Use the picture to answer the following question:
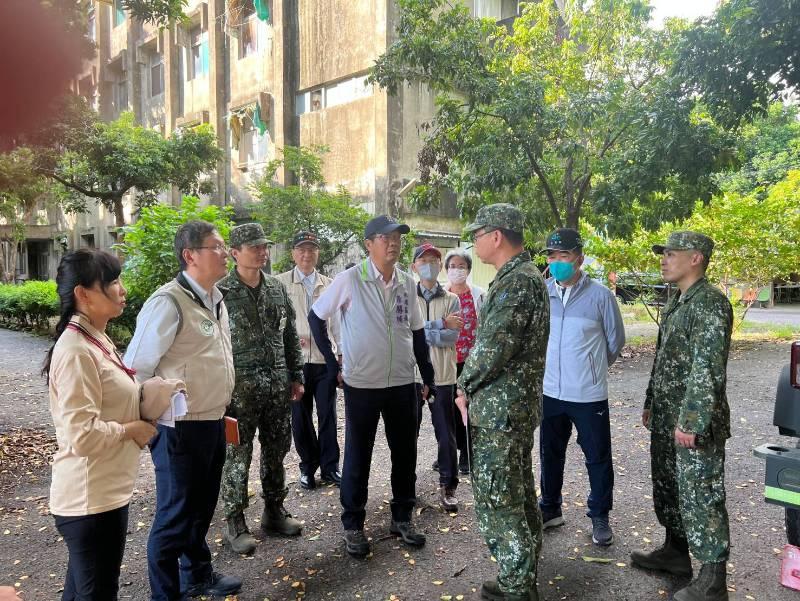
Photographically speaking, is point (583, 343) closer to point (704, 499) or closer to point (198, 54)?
point (704, 499)

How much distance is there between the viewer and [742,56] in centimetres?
562

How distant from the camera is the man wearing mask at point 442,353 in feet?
14.3

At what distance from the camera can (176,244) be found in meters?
3.01

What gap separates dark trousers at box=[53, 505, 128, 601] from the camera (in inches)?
85.1

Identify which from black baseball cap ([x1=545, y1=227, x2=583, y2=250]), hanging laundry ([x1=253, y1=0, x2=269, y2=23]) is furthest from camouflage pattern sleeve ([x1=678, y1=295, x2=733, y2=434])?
hanging laundry ([x1=253, y1=0, x2=269, y2=23])

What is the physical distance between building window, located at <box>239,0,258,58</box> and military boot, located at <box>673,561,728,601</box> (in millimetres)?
18805

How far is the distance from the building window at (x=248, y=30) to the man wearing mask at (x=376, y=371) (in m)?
17.0

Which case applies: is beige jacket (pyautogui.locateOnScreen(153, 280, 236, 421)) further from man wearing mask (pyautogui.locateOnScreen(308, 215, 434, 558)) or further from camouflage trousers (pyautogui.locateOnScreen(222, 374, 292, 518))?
man wearing mask (pyautogui.locateOnScreen(308, 215, 434, 558))

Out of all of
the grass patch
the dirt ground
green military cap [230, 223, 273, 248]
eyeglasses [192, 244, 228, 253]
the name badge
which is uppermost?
green military cap [230, 223, 273, 248]

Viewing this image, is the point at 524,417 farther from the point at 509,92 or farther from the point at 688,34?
the point at 509,92

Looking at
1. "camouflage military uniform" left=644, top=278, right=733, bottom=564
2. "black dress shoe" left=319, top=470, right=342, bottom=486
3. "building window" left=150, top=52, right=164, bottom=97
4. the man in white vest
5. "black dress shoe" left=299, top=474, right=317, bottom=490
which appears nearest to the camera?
the man in white vest

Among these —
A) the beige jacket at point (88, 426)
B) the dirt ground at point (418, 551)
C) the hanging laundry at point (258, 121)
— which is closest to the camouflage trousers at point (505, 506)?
the dirt ground at point (418, 551)

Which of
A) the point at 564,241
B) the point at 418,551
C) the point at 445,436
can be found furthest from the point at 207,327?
the point at 564,241

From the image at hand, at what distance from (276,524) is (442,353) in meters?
1.73
